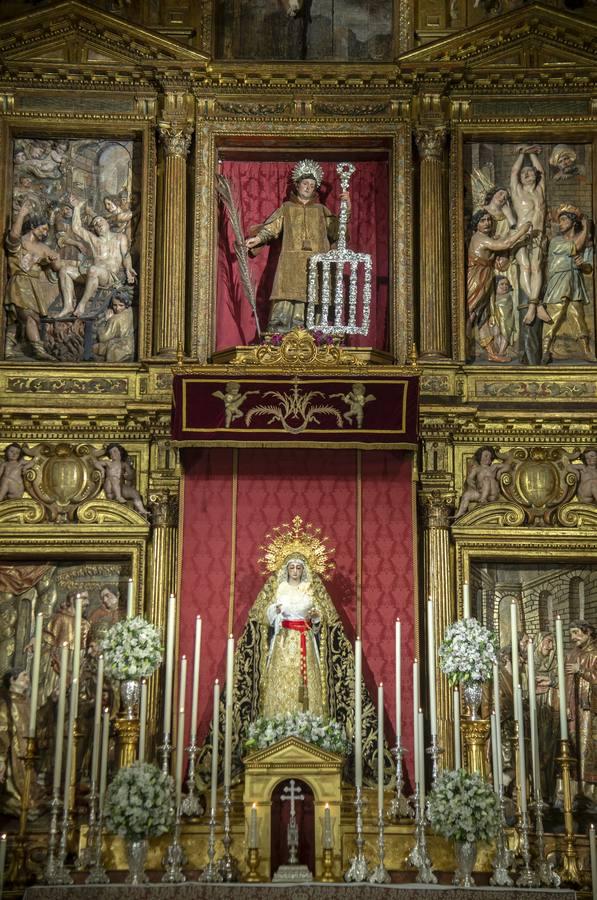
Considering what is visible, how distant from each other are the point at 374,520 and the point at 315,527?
627mm

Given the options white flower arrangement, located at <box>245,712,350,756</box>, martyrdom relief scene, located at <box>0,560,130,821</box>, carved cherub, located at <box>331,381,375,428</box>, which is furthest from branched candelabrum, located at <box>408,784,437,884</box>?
carved cherub, located at <box>331,381,375,428</box>

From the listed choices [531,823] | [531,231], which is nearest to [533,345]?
[531,231]

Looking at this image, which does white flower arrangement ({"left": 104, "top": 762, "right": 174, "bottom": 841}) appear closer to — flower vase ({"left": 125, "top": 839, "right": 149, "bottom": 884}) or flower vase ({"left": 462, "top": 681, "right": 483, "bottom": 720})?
flower vase ({"left": 125, "top": 839, "right": 149, "bottom": 884})

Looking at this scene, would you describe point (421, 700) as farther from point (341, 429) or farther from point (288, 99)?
point (288, 99)

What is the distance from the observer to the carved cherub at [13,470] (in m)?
15.5

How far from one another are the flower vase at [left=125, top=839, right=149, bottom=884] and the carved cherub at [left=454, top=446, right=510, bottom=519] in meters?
5.34

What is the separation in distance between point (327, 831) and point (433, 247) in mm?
6923

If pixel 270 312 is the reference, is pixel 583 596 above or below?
below

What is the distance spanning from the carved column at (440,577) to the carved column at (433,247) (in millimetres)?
1693

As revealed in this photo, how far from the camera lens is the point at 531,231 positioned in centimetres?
1644

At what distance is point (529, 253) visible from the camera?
53.8 ft

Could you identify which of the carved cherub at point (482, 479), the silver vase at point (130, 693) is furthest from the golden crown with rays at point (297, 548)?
the silver vase at point (130, 693)

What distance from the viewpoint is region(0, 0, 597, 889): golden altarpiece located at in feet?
50.1

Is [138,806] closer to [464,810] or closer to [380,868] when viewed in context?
[380,868]
